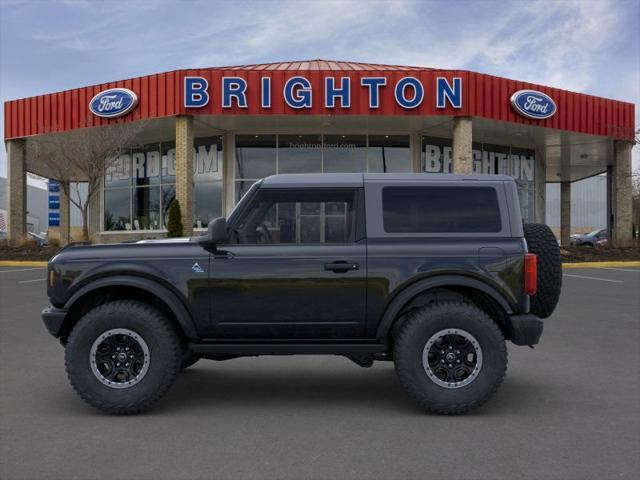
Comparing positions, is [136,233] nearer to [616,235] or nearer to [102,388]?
[616,235]

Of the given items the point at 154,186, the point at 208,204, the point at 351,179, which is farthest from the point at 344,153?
the point at 351,179

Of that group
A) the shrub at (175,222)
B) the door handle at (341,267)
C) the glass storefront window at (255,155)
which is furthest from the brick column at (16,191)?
the door handle at (341,267)

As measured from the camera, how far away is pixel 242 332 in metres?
4.71

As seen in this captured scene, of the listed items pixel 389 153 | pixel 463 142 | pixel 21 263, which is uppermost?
pixel 389 153

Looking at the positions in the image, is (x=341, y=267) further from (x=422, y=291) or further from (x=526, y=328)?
(x=526, y=328)

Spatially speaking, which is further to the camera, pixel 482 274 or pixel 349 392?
pixel 349 392

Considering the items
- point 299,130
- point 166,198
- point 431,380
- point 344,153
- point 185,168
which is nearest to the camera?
point 431,380

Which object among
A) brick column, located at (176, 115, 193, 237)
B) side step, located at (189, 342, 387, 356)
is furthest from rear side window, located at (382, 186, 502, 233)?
brick column, located at (176, 115, 193, 237)

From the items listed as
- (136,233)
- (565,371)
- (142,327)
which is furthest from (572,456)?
(136,233)

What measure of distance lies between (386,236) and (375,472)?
1.93m

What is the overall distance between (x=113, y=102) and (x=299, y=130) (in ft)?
24.2

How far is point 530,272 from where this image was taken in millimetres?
4652

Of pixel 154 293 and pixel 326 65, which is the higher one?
pixel 326 65

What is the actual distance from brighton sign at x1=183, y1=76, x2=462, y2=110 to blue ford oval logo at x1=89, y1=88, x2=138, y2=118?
2660mm
